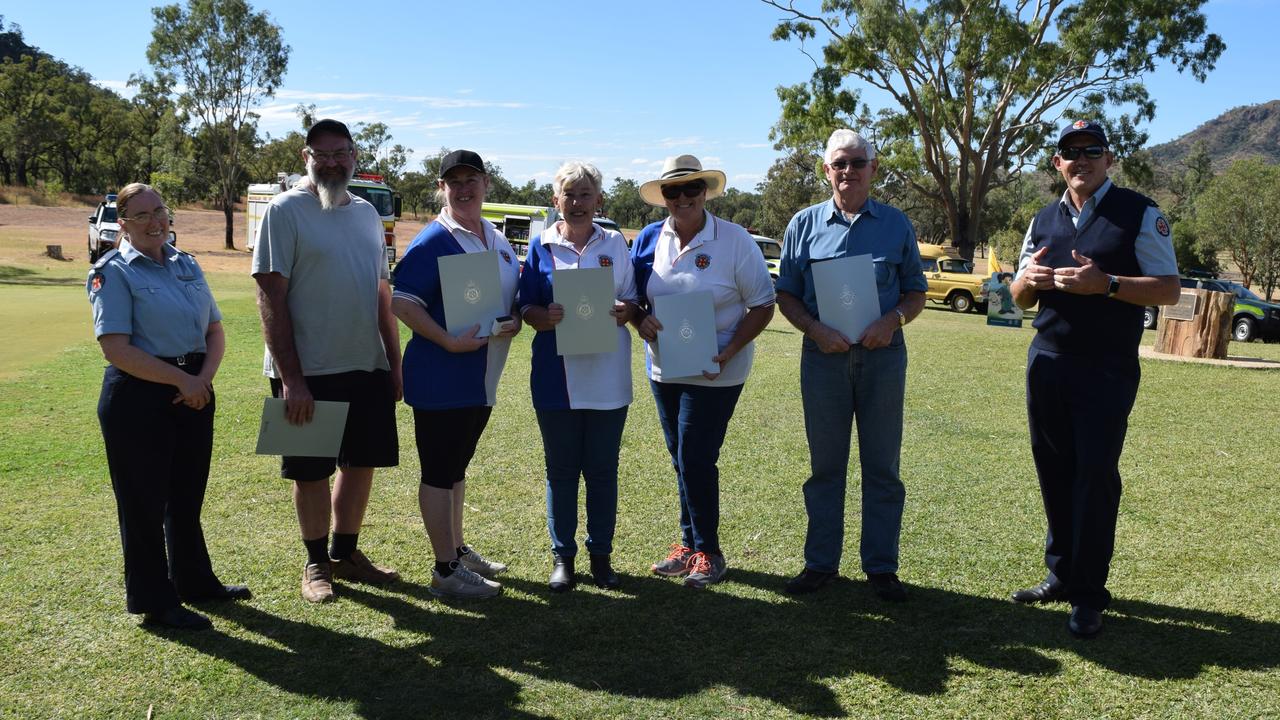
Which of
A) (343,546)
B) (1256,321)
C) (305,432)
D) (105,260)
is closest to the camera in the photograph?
(105,260)

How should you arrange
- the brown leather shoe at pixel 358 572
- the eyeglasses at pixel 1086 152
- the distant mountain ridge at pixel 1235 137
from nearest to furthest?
the eyeglasses at pixel 1086 152
the brown leather shoe at pixel 358 572
the distant mountain ridge at pixel 1235 137

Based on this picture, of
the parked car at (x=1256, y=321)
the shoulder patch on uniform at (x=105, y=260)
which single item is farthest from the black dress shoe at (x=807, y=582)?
the parked car at (x=1256, y=321)

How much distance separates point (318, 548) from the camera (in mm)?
4246

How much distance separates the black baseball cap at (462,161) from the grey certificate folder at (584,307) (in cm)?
57

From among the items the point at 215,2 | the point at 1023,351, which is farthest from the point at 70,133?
the point at 1023,351

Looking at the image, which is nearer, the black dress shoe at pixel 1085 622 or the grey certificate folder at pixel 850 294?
the black dress shoe at pixel 1085 622

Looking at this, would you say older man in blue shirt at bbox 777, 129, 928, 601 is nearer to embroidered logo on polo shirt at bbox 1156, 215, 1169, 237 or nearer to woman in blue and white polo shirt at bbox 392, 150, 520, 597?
embroidered logo on polo shirt at bbox 1156, 215, 1169, 237

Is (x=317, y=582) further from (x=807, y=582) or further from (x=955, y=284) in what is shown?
(x=955, y=284)

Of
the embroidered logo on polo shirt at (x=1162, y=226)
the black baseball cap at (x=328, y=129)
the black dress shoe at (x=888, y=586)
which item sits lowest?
the black dress shoe at (x=888, y=586)

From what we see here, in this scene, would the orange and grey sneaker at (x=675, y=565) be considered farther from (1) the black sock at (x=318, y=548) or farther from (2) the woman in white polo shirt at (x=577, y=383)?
(1) the black sock at (x=318, y=548)

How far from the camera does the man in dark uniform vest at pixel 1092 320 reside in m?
3.78

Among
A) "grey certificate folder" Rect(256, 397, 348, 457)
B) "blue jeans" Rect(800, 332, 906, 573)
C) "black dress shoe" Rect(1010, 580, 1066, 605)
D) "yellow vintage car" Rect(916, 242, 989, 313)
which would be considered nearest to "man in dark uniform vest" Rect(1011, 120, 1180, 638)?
"black dress shoe" Rect(1010, 580, 1066, 605)

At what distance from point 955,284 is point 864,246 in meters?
22.6

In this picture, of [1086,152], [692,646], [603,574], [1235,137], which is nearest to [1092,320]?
[1086,152]
